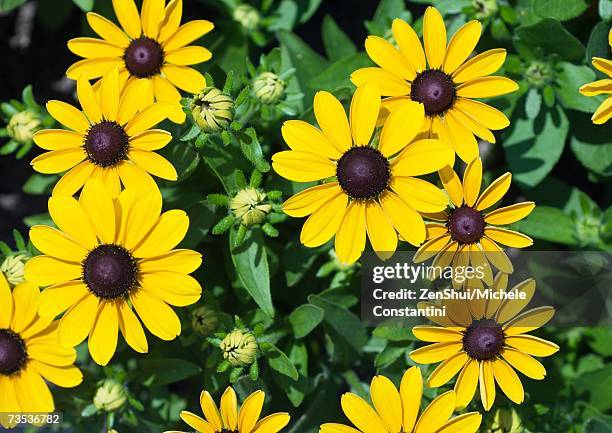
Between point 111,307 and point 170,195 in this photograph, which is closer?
point 111,307

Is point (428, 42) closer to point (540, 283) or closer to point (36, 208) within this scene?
point (540, 283)

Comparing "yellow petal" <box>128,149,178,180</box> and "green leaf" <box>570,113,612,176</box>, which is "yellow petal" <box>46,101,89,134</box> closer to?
"yellow petal" <box>128,149,178,180</box>

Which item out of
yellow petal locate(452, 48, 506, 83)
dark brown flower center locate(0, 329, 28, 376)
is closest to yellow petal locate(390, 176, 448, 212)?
yellow petal locate(452, 48, 506, 83)

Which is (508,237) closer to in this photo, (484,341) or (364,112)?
(484,341)

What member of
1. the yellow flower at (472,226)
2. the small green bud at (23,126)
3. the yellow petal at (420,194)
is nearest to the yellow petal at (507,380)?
the yellow flower at (472,226)

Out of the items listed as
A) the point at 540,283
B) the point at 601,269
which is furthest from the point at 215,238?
the point at 601,269

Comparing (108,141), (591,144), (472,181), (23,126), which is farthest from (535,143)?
(23,126)

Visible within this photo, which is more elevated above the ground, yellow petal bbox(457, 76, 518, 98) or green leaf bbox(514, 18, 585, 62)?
green leaf bbox(514, 18, 585, 62)
